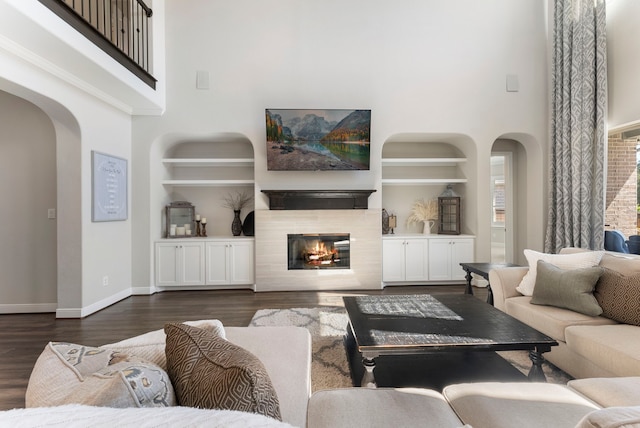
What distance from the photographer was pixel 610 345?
1.83 meters

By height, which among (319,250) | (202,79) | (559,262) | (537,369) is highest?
(202,79)

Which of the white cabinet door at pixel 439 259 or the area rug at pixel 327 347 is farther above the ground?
the white cabinet door at pixel 439 259

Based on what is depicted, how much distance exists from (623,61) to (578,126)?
33.3 inches

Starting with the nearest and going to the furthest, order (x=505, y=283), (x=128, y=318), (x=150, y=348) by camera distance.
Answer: (x=150, y=348) → (x=505, y=283) → (x=128, y=318)

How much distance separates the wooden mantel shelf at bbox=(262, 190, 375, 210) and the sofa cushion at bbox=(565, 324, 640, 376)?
2950mm

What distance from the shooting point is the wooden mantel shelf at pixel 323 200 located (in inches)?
183

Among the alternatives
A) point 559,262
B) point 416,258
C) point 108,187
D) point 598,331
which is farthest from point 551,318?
point 108,187

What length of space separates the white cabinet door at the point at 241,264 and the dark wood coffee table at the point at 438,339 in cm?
257

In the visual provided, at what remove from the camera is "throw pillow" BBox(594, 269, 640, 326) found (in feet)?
6.95

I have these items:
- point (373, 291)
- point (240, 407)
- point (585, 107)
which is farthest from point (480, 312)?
point (585, 107)

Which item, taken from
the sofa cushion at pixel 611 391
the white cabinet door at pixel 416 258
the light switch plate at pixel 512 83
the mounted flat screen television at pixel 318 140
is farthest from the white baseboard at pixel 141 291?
the light switch plate at pixel 512 83

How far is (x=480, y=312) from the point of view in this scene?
2336mm

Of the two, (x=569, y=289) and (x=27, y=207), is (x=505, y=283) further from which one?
(x=27, y=207)

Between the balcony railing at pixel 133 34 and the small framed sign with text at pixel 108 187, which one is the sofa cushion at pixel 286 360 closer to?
the small framed sign with text at pixel 108 187
